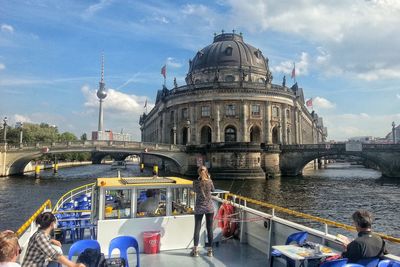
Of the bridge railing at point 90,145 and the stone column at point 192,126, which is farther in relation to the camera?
the stone column at point 192,126

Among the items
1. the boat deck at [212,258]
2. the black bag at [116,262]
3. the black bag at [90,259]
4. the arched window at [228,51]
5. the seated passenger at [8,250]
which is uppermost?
the arched window at [228,51]

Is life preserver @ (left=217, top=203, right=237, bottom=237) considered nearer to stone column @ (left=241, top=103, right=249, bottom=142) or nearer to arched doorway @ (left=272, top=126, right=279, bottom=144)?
stone column @ (left=241, top=103, right=249, bottom=142)

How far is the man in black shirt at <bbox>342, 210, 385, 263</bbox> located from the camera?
195 inches

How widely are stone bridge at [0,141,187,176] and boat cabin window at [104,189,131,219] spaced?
143ft

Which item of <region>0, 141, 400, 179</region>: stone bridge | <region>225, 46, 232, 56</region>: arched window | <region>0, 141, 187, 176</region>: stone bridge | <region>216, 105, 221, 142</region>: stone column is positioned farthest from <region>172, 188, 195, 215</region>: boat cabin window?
<region>225, 46, 232, 56</region>: arched window

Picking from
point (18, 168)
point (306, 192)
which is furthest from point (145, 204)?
point (18, 168)

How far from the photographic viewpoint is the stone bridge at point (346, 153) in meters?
49.5

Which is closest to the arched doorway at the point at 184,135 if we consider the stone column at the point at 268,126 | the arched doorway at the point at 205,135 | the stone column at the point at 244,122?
the arched doorway at the point at 205,135

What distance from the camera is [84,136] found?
163 meters

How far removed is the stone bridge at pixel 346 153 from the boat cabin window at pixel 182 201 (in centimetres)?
4695

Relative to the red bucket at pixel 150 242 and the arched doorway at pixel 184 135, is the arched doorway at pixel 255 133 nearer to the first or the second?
the arched doorway at pixel 184 135

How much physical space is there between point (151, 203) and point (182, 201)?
0.93 meters

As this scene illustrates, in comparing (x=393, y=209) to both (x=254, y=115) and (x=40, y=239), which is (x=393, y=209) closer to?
(x=40, y=239)

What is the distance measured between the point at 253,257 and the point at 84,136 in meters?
166
